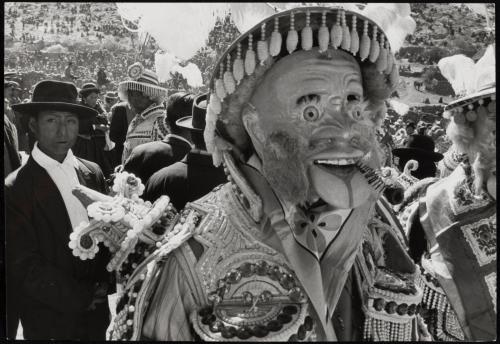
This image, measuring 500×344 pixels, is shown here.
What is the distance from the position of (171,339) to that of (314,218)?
0.57 m

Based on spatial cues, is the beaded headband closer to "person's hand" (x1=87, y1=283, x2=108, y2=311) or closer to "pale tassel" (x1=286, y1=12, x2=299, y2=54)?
"pale tassel" (x1=286, y1=12, x2=299, y2=54)

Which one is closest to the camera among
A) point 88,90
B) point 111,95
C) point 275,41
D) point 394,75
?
point 275,41

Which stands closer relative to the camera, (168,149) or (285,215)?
(285,215)

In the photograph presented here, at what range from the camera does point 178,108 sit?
4207 millimetres

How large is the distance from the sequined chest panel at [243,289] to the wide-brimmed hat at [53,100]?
1.43 metres

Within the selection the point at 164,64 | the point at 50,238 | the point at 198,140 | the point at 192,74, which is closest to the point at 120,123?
the point at 164,64

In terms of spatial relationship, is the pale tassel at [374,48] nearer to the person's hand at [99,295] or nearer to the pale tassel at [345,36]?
the pale tassel at [345,36]

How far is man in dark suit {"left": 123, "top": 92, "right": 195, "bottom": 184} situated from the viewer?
4043 mm

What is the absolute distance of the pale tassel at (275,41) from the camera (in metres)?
1.83

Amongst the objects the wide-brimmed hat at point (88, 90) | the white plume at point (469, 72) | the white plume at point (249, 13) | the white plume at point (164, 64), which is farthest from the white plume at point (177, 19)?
the wide-brimmed hat at point (88, 90)

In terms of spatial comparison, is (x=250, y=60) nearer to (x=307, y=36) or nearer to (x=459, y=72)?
(x=307, y=36)

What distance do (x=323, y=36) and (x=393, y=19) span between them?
1.66 feet

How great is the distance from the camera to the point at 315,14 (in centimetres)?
185

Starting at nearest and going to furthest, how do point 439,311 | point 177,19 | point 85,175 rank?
point 177,19, point 439,311, point 85,175
